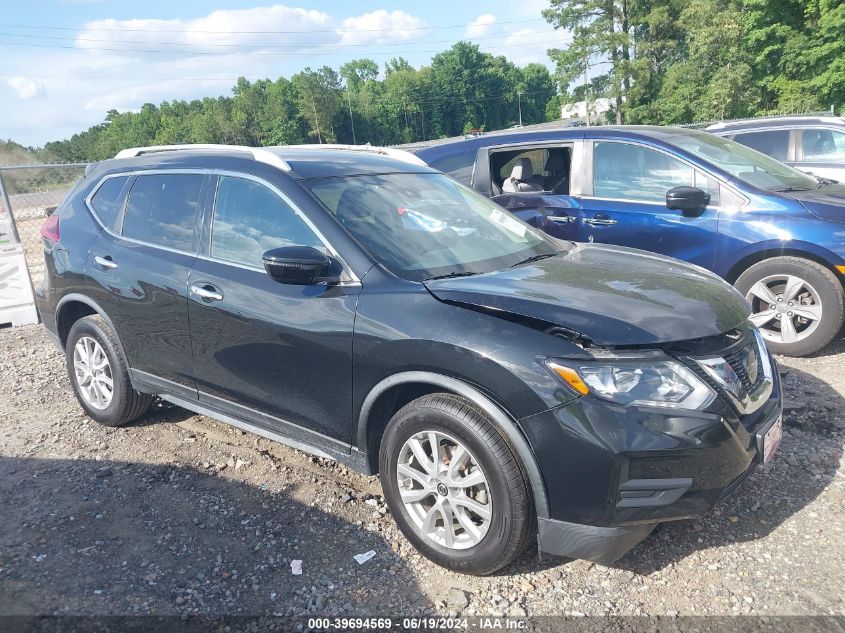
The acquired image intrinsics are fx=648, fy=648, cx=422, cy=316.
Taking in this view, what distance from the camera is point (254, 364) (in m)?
3.42

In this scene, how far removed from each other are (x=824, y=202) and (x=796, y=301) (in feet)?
2.61

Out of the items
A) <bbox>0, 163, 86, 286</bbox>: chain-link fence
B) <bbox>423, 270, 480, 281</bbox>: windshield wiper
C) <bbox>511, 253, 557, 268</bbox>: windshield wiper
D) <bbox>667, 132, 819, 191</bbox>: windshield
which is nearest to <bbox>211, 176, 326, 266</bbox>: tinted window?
<bbox>423, 270, 480, 281</bbox>: windshield wiper

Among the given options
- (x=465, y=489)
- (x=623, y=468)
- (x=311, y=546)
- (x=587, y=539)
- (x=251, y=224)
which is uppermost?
(x=251, y=224)

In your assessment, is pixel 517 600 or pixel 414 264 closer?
pixel 517 600

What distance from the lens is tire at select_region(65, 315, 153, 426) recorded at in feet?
14.1

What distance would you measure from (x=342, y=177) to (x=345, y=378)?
1.21 m

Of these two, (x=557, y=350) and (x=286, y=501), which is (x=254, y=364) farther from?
(x=557, y=350)

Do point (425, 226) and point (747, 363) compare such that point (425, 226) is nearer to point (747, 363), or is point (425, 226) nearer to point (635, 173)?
point (747, 363)

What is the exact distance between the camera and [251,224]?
3.57 m

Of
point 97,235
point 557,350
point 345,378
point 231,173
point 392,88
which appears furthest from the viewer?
point 392,88

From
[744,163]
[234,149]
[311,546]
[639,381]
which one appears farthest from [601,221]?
[311,546]

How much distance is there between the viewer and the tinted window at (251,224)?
3373 mm

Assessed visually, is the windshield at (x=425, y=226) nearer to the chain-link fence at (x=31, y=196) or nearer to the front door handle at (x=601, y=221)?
the front door handle at (x=601, y=221)

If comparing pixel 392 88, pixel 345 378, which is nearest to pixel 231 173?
pixel 345 378
